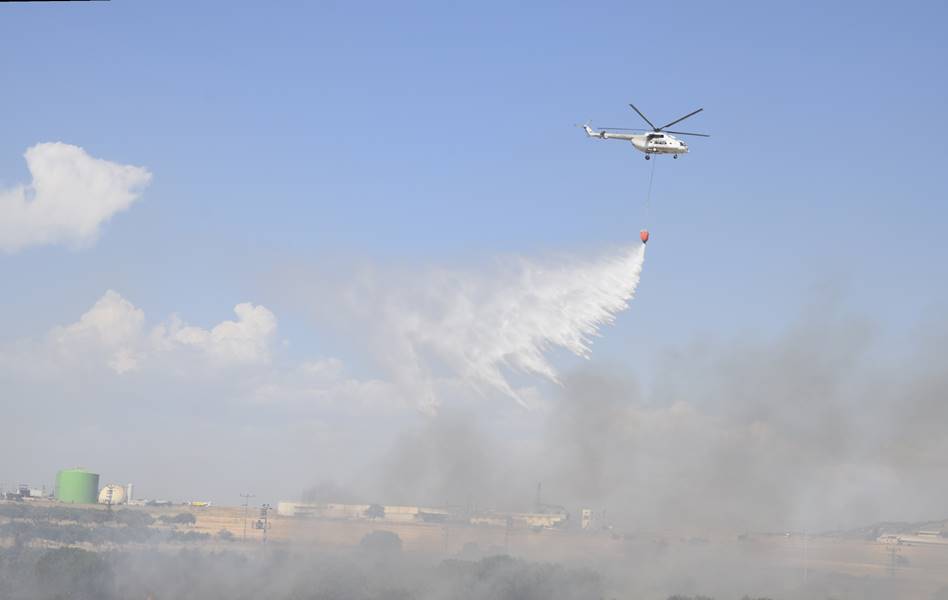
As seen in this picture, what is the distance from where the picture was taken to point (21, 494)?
7702 inches

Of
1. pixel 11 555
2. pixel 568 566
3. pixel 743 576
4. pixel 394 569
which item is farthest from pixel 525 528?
pixel 11 555

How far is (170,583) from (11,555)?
72.4 ft

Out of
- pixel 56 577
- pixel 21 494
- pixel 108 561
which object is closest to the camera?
pixel 56 577

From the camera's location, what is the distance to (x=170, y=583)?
114062mm

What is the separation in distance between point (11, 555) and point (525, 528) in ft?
183

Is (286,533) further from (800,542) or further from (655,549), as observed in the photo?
(800,542)

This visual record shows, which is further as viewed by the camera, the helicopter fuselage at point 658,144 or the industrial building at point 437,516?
the industrial building at point 437,516

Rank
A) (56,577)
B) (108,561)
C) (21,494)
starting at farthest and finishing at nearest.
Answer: (21,494) → (108,561) → (56,577)

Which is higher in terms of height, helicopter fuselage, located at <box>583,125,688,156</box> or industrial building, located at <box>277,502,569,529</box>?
helicopter fuselage, located at <box>583,125,688,156</box>

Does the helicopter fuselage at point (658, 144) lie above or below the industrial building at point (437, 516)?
above

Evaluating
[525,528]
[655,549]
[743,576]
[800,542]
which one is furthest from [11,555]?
[800,542]

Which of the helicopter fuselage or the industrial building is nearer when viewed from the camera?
the helicopter fuselage

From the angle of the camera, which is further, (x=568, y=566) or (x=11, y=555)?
(x=11, y=555)

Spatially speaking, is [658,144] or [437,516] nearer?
[658,144]
